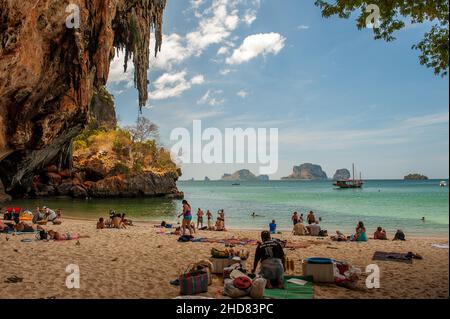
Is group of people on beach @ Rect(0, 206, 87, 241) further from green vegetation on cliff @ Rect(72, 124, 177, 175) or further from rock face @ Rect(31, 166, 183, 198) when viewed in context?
green vegetation on cliff @ Rect(72, 124, 177, 175)

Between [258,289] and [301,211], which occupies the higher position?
[258,289]

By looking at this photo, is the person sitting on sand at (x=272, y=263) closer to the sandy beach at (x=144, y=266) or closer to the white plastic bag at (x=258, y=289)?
the white plastic bag at (x=258, y=289)

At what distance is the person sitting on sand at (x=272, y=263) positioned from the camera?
7090mm

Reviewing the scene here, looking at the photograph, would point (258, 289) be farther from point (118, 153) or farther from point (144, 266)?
point (118, 153)

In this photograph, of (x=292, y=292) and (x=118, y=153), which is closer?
(x=292, y=292)

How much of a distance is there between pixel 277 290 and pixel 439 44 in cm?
691

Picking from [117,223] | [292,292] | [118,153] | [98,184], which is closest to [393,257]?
[292,292]

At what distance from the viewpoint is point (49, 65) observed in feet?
48.2

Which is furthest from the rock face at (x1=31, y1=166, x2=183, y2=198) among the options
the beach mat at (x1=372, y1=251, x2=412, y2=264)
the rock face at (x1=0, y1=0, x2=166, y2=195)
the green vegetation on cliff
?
the beach mat at (x1=372, y1=251, x2=412, y2=264)

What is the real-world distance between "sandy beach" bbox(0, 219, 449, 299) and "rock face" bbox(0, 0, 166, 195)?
548cm

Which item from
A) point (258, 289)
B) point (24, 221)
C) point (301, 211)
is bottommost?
point (301, 211)

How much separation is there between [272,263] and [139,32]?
20.2 metres
